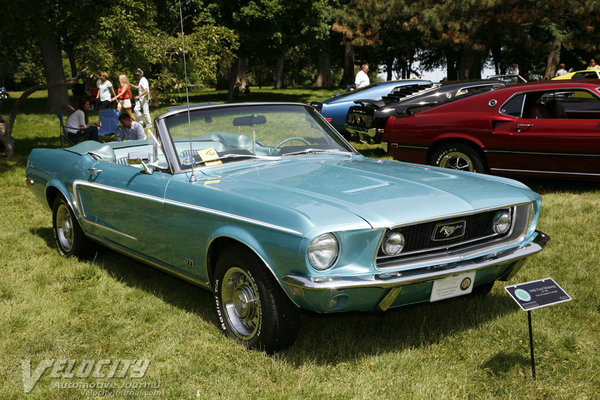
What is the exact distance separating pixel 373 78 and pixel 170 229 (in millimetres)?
83185

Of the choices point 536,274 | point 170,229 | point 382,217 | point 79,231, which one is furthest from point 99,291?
point 536,274

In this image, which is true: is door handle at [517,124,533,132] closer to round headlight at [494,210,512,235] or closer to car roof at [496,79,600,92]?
car roof at [496,79,600,92]

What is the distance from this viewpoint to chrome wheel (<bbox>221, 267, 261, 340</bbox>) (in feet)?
11.7

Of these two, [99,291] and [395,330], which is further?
[99,291]

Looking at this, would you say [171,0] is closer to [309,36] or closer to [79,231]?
[309,36]

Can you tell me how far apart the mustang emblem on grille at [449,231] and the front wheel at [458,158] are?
4803 mm

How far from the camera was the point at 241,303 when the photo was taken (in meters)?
3.66

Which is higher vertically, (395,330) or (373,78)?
(395,330)

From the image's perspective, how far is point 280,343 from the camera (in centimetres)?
347

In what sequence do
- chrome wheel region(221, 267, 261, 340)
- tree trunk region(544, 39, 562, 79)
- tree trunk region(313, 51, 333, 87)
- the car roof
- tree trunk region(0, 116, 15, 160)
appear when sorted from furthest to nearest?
tree trunk region(313, 51, 333, 87) → tree trunk region(544, 39, 562, 79) → tree trunk region(0, 116, 15, 160) → the car roof → chrome wheel region(221, 267, 261, 340)

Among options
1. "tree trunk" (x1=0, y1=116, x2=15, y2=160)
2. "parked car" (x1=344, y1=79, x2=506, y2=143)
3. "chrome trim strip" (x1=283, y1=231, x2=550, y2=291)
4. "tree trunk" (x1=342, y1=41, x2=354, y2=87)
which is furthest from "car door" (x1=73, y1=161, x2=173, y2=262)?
"tree trunk" (x1=342, y1=41, x2=354, y2=87)

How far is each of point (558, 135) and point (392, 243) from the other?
16.8 feet

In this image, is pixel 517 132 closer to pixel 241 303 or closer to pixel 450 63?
pixel 241 303

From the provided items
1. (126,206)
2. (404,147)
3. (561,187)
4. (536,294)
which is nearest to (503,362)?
(536,294)
